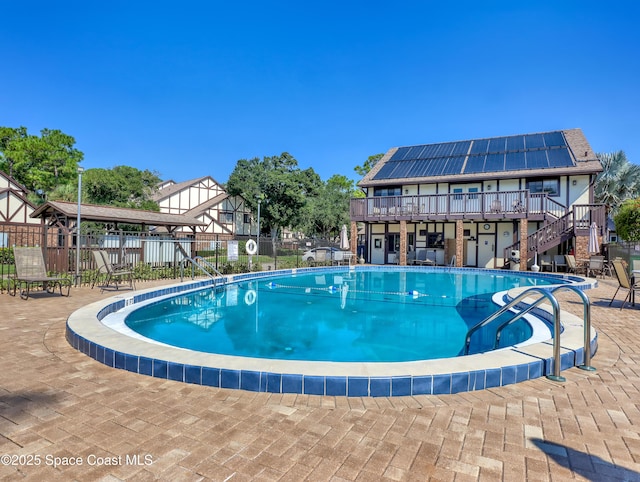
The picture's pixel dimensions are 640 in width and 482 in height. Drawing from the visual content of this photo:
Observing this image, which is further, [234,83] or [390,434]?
[234,83]

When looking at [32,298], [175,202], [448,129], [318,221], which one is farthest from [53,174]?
[448,129]

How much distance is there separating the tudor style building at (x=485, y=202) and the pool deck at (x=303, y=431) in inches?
622

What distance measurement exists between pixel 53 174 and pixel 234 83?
63.8ft

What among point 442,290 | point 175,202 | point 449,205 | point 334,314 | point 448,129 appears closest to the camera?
point 334,314

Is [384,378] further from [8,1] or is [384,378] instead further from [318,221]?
[318,221]

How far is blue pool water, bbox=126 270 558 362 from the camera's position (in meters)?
5.67

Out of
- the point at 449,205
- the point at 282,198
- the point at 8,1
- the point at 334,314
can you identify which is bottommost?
the point at 334,314

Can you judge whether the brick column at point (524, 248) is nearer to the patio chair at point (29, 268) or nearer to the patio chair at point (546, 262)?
the patio chair at point (546, 262)

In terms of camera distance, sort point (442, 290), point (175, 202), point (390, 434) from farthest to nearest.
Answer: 1. point (175, 202)
2. point (442, 290)
3. point (390, 434)

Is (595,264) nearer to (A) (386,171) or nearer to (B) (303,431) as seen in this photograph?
(A) (386,171)

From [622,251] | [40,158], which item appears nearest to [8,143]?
[40,158]

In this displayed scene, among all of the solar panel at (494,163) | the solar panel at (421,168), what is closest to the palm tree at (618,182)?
the solar panel at (494,163)

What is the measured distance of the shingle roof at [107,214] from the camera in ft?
48.5

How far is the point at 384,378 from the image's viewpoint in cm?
295
